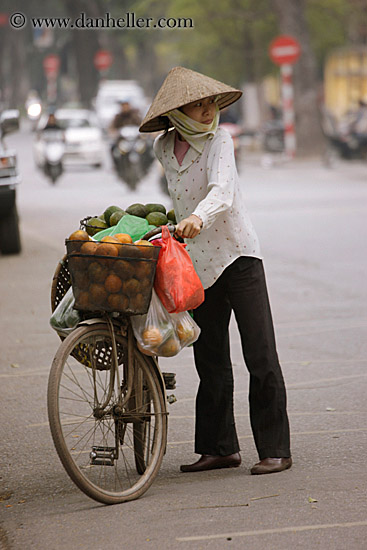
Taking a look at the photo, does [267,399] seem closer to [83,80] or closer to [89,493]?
[89,493]

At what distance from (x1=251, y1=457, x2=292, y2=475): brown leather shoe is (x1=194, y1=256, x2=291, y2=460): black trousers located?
0.08ft

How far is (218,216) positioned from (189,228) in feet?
1.05

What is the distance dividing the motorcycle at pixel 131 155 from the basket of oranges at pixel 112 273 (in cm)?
1826

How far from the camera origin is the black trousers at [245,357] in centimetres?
480

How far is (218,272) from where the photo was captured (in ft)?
15.5

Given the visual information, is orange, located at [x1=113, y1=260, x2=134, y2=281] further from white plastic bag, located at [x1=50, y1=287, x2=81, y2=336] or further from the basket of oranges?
white plastic bag, located at [x1=50, y1=287, x2=81, y2=336]

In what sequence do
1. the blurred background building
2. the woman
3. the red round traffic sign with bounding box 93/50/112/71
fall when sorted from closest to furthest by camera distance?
the woman → the blurred background building → the red round traffic sign with bounding box 93/50/112/71

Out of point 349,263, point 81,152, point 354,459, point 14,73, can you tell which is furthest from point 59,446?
point 14,73

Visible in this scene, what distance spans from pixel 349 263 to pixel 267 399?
6774mm

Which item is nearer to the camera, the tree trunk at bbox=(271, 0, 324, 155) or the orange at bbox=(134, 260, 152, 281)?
the orange at bbox=(134, 260, 152, 281)

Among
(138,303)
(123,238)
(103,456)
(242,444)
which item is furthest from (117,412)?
(242,444)

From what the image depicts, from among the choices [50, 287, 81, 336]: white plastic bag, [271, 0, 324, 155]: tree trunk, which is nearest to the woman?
[50, 287, 81, 336]: white plastic bag

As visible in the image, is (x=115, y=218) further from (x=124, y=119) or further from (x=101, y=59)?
(x=101, y=59)

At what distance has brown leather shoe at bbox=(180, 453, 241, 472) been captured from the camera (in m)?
4.94
